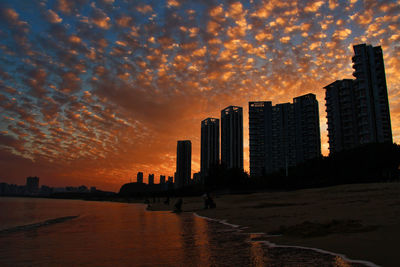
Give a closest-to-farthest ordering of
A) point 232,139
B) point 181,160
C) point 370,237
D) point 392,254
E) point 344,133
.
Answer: point 392,254, point 370,237, point 344,133, point 232,139, point 181,160

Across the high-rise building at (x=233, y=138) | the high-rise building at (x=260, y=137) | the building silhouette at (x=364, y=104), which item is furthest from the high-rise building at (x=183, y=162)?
the building silhouette at (x=364, y=104)

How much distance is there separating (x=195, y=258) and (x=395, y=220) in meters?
7.61

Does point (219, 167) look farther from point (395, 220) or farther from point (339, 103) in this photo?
point (395, 220)

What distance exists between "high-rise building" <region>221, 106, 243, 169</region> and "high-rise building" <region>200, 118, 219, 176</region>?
10.0 metres

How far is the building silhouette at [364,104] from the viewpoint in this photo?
78562 millimetres

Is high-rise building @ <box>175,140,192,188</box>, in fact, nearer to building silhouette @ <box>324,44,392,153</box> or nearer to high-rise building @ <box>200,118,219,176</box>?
high-rise building @ <box>200,118,219,176</box>

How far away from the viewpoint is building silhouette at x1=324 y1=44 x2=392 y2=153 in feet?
258

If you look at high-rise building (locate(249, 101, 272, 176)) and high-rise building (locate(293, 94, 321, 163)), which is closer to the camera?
high-rise building (locate(293, 94, 321, 163))

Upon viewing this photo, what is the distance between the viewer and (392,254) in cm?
591

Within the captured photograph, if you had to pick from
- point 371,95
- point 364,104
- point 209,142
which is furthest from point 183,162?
point 371,95

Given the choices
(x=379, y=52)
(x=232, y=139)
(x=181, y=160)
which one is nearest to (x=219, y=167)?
(x=232, y=139)

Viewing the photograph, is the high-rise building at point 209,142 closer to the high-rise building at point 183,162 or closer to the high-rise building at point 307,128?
the high-rise building at point 183,162

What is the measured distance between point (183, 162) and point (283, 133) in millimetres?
82412

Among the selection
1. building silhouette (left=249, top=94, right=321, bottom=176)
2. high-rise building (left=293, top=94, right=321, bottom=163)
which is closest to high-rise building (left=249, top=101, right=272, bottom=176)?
building silhouette (left=249, top=94, right=321, bottom=176)
